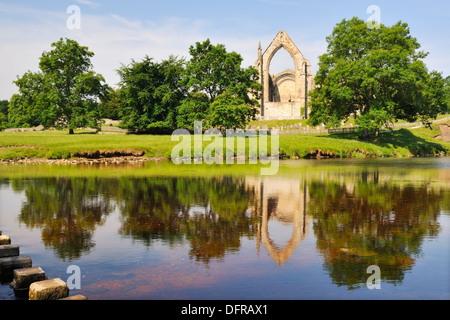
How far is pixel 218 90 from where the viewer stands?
5734 centimetres

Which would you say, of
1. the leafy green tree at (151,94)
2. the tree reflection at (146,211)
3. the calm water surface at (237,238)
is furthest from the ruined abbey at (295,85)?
the calm water surface at (237,238)

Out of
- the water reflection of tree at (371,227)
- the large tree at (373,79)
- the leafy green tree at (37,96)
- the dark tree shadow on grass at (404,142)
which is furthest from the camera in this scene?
the leafy green tree at (37,96)

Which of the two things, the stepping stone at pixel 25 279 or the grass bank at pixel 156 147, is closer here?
the stepping stone at pixel 25 279

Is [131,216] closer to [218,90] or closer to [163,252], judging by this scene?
[163,252]

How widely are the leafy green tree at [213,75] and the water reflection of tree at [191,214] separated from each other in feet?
113

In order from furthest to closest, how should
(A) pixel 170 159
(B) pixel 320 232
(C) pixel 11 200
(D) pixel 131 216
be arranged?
1. (A) pixel 170 159
2. (C) pixel 11 200
3. (D) pixel 131 216
4. (B) pixel 320 232

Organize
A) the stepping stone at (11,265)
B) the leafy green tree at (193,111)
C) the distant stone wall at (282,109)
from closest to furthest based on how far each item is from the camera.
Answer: the stepping stone at (11,265)
the leafy green tree at (193,111)
the distant stone wall at (282,109)

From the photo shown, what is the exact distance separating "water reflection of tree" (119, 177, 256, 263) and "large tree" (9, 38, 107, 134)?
40275 millimetres

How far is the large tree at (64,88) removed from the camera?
191 ft

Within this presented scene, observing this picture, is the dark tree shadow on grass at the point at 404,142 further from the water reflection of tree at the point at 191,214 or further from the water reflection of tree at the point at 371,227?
the water reflection of tree at the point at 191,214

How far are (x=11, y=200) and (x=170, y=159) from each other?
23.7m

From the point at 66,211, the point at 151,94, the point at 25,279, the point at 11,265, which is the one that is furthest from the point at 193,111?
the point at 25,279

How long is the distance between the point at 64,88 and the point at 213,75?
73.0 feet
